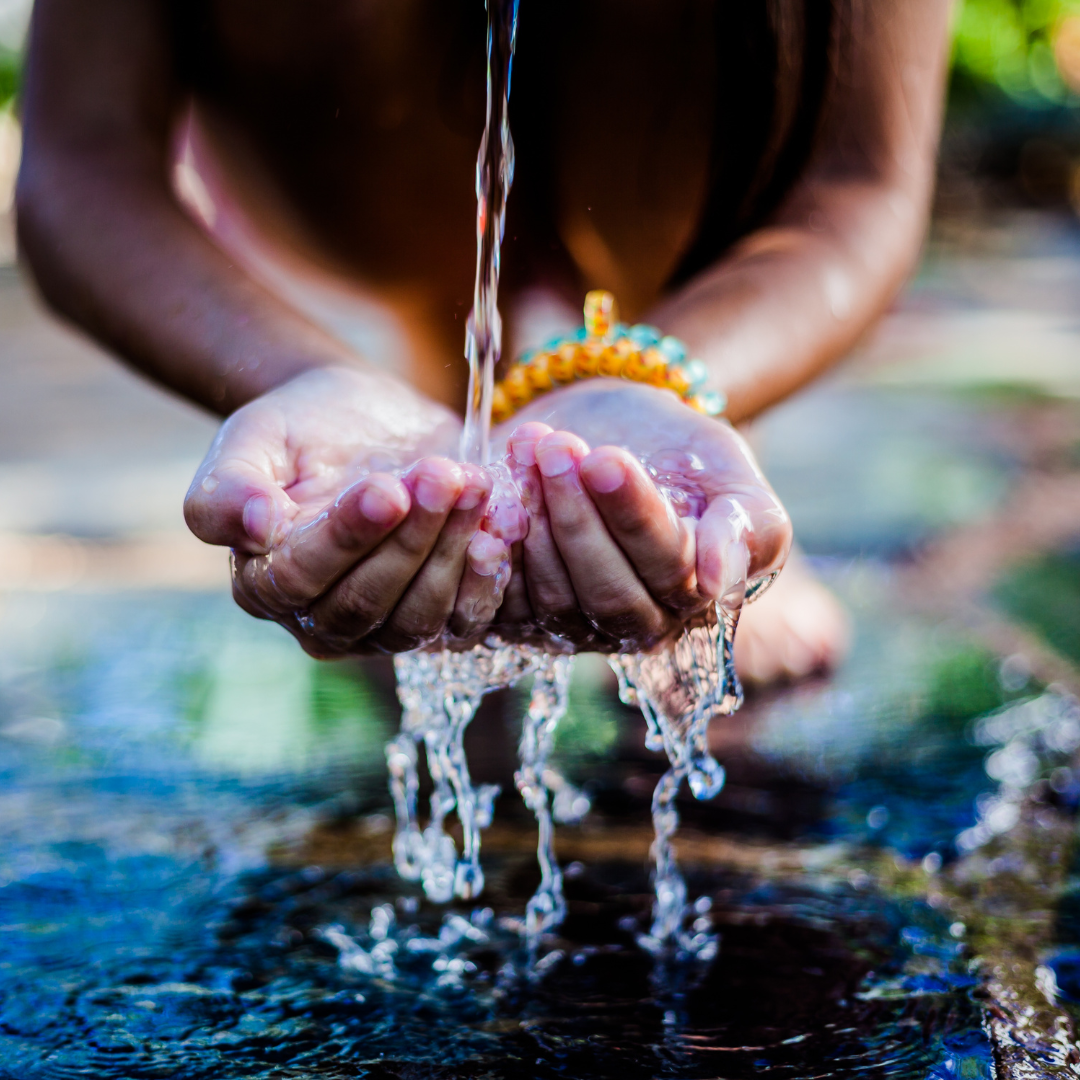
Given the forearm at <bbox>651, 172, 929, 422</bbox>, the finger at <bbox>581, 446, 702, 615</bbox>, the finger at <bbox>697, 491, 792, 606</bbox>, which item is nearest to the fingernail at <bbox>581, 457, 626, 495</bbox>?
the finger at <bbox>581, 446, 702, 615</bbox>

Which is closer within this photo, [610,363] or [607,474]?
[607,474]

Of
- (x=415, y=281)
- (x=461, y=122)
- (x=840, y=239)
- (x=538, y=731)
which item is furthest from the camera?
(x=415, y=281)

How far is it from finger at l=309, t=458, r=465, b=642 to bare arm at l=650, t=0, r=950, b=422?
58cm

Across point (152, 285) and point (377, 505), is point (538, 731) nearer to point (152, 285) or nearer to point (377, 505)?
point (377, 505)

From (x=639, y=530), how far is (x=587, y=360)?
0.48m

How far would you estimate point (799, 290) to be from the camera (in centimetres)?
173

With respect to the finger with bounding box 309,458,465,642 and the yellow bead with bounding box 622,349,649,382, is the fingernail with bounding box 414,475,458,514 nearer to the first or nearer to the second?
the finger with bounding box 309,458,465,642

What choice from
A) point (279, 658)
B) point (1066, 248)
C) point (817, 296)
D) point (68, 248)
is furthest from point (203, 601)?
point (1066, 248)

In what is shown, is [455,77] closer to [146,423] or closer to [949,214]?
[146,423]

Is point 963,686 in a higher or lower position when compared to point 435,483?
lower

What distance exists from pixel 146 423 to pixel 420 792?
8.94 ft

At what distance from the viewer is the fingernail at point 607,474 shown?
109 centimetres

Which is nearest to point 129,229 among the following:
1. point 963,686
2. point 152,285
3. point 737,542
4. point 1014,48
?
point 152,285

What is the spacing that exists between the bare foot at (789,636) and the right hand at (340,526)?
96 cm
